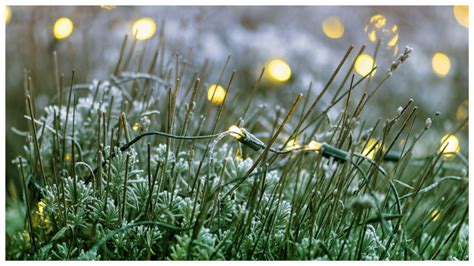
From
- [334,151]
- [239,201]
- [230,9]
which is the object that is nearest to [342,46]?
[230,9]

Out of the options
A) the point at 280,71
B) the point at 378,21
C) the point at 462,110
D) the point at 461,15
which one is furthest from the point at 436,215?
the point at 461,15

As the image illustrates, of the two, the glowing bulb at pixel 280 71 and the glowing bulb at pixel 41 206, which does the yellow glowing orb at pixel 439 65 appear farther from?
the glowing bulb at pixel 41 206

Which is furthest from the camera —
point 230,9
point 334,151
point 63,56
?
point 230,9

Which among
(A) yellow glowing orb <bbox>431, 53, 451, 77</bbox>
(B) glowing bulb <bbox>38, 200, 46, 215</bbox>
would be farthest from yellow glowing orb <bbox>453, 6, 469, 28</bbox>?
(B) glowing bulb <bbox>38, 200, 46, 215</bbox>

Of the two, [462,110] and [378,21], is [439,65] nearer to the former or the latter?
[462,110]

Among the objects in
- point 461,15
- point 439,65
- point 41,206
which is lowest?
point 41,206

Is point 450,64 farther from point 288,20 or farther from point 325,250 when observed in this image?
point 325,250

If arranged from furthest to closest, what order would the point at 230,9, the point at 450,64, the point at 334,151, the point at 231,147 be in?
the point at 230,9 → the point at 450,64 → the point at 231,147 → the point at 334,151
